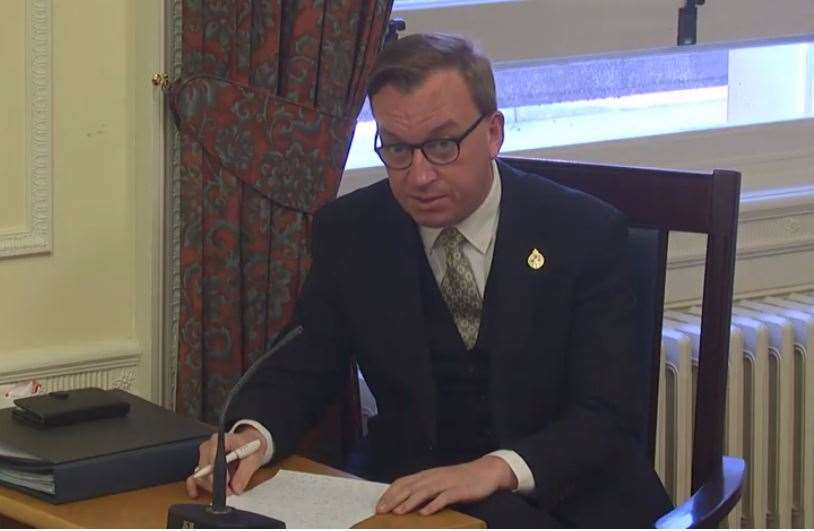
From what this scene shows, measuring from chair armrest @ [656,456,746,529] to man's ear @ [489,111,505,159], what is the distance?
23.9 inches

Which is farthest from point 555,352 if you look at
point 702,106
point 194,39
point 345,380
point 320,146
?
point 702,106

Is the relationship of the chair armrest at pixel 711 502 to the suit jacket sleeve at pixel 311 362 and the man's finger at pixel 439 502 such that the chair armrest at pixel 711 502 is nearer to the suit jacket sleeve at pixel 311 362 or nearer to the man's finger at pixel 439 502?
the man's finger at pixel 439 502

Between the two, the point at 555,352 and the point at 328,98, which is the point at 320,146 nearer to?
the point at 328,98

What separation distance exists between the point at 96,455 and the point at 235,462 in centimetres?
20

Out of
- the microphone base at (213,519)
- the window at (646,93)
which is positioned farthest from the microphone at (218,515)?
the window at (646,93)

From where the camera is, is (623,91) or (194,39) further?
(623,91)

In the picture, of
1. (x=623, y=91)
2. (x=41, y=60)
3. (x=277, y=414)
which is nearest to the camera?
(x=277, y=414)

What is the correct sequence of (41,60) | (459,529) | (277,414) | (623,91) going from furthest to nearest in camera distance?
(623,91) < (41,60) < (277,414) < (459,529)

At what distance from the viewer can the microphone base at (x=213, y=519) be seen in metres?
1.73

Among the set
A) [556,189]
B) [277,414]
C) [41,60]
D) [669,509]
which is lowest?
[669,509]

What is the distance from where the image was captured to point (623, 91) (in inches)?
128

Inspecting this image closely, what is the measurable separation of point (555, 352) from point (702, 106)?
1260mm

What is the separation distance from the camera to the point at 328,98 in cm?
250

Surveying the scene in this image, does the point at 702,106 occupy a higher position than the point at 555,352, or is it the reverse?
the point at 702,106
